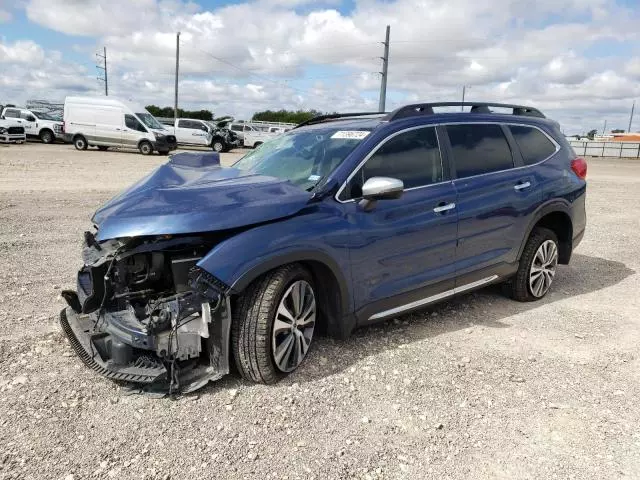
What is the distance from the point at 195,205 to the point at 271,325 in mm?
862

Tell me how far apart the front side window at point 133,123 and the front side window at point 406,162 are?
22401 millimetres

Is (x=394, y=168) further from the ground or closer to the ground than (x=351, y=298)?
further from the ground

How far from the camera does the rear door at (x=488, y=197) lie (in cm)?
440

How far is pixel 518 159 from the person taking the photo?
4.97 metres

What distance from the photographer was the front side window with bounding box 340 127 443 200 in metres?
3.79

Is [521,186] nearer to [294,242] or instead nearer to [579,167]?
[579,167]

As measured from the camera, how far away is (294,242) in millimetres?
3320

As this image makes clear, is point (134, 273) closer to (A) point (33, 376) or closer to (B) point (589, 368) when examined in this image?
(A) point (33, 376)

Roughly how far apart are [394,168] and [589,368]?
2025mm

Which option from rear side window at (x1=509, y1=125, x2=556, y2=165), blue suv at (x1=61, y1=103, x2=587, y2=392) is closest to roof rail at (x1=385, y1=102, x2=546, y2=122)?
blue suv at (x1=61, y1=103, x2=587, y2=392)

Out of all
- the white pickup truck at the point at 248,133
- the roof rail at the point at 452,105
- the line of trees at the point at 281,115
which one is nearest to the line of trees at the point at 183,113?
the line of trees at the point at 281,115

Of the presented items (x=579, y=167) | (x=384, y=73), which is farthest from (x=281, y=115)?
(x=579, y=167)

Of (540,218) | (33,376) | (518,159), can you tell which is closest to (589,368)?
(540,218)

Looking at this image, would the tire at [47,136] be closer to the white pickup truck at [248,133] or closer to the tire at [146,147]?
the tire at [146,147]
